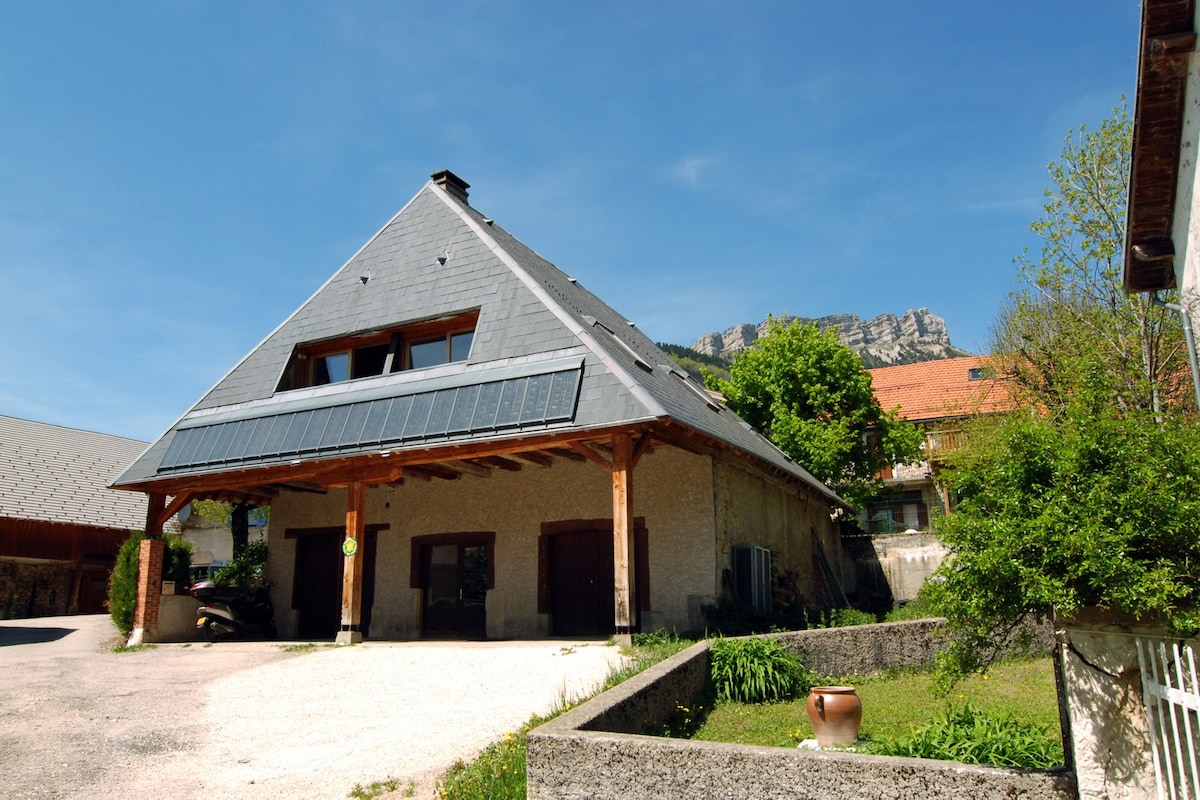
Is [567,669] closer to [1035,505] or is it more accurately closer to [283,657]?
[283,657]

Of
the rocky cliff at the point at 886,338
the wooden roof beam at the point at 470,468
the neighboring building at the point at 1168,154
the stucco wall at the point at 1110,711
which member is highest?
the rocky cliff at the point at 886,338

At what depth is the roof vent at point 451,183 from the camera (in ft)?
63.0

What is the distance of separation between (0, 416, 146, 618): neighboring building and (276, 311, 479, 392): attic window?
10.5 meters

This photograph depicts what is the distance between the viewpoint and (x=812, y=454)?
76.2 ft

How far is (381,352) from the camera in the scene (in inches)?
644

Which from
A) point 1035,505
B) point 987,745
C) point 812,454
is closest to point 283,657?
point 987,745

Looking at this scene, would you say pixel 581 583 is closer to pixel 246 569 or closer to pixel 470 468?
pixel 470 468

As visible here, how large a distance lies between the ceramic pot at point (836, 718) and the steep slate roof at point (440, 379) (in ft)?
16.8

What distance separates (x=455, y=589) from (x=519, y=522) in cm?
196

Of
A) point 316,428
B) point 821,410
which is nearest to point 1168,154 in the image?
point 316,428

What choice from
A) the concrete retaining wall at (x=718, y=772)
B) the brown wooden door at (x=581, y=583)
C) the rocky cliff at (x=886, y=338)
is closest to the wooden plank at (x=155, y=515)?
the brown wooden door at (x=581, y=583)

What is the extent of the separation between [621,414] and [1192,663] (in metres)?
8.32

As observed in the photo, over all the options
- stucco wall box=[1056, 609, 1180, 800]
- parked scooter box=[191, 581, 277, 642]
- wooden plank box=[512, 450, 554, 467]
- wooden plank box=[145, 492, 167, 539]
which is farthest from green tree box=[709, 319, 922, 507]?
stucco wall box=[1056, 609, 1180, 800]

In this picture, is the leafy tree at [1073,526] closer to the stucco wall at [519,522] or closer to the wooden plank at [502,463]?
the stucco wall at [519,522]
